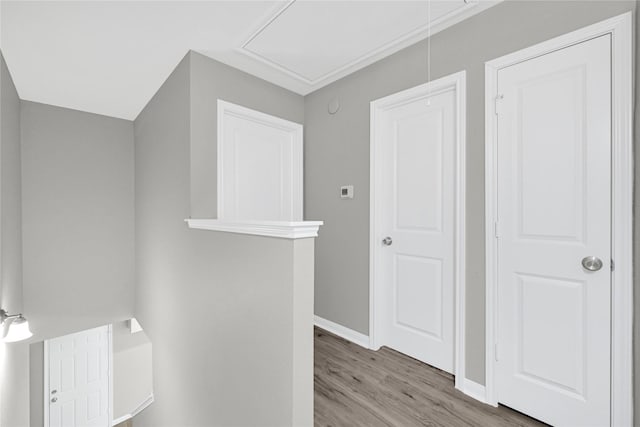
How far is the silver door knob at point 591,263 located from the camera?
137cm

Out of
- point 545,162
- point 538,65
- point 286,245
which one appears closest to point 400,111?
point 538,65

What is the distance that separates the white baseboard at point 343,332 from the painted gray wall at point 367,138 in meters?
0.05

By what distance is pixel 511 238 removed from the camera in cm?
165

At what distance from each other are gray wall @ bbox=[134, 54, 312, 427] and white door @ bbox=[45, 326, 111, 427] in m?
1.20

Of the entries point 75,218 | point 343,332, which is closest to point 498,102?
point 343,332

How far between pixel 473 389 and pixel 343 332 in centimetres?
113

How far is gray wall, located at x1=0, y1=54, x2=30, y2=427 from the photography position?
2037 millimetres

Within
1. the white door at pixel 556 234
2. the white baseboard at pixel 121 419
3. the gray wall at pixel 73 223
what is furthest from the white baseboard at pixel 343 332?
the white baseboard at pixel 121 419

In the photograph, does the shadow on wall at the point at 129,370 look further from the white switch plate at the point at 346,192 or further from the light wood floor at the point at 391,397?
the white switch plate at the point at 346,192

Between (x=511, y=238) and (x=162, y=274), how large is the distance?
9.45ft

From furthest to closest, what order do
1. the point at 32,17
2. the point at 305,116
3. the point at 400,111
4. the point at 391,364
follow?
the point at 305,116
the point at 400,111
the point at 391,364
the point at 32,17

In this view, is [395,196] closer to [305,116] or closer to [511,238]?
[511,238]

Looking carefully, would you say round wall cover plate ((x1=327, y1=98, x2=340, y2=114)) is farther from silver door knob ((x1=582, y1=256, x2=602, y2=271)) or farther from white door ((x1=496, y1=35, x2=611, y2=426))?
silver door knob ((x1=582, y1=256, x2=602, y2=271))

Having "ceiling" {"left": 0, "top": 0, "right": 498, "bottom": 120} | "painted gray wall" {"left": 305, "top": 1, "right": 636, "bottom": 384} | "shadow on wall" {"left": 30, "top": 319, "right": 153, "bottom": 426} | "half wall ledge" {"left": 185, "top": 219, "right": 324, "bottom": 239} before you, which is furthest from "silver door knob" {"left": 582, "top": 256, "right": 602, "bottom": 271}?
"shadow on wall" {"left": 30, "top": 319, "right": 153, "bottom": 426}
